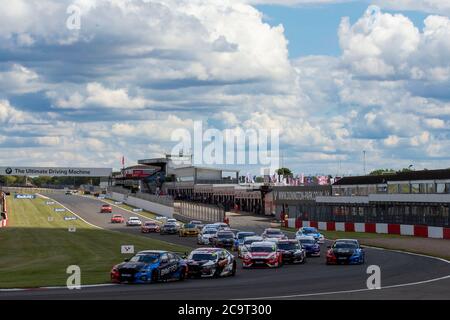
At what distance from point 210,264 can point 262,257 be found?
19.4 feet

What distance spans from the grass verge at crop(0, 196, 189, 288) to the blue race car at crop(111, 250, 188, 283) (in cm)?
100

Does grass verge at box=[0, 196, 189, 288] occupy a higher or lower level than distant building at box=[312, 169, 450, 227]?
lower

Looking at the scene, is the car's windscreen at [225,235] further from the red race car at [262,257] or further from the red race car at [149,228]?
the red race car at [149,228]

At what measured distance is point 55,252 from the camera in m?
53.5

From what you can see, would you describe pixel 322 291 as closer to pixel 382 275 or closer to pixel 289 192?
pixel 382 275

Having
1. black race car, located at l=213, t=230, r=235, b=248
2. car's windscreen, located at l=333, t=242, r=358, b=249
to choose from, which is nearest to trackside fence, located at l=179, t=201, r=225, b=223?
black race car, located at l=213, t=230, r=235, b=248

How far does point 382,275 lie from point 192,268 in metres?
7.30

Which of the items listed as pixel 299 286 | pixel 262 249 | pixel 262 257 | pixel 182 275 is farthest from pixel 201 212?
pixel 299 286

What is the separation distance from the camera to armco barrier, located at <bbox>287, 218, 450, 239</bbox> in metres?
65.7

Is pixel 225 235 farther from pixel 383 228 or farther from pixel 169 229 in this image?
pixel 383 228

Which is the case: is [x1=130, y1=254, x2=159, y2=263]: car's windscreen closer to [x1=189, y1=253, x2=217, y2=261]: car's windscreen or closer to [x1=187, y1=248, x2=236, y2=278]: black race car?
[x1=187, y1=248, x2=236, y2=278]: black race car

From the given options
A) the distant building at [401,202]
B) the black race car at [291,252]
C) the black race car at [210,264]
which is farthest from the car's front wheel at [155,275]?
the distant building at [401,202]

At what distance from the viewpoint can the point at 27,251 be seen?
55.0 metres
